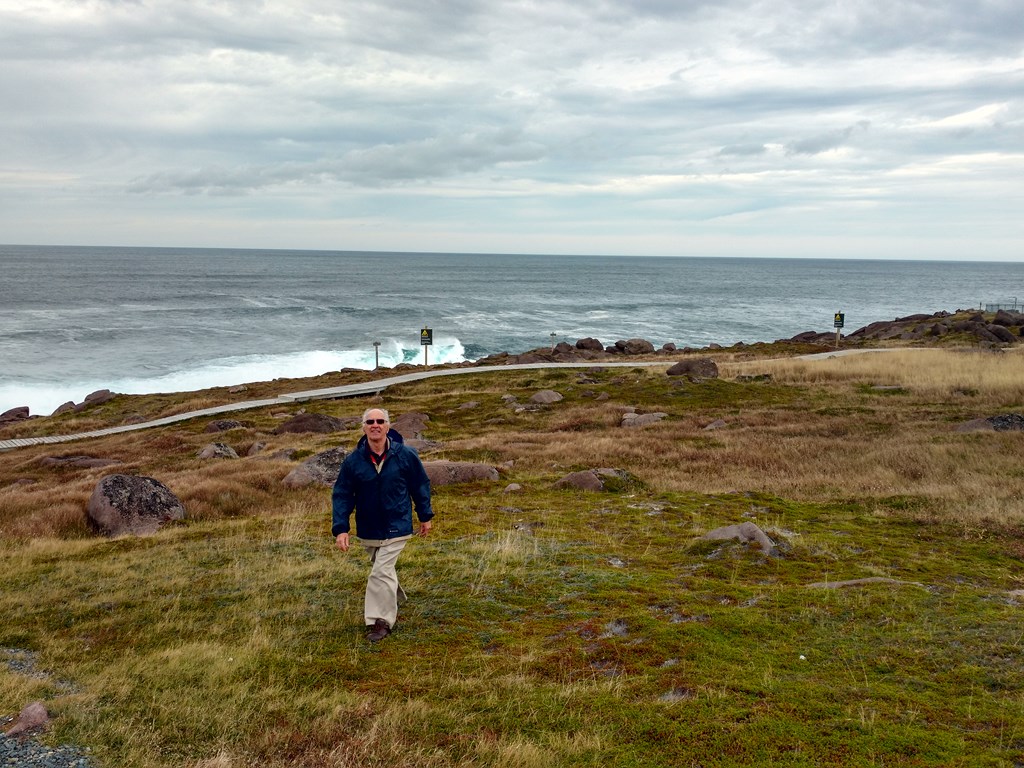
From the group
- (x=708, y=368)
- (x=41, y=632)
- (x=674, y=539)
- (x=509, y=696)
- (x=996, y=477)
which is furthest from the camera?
(x=708, y=368)

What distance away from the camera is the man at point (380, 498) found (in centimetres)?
821

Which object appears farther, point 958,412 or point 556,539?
point 958,412

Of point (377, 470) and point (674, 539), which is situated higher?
point (377, 470)

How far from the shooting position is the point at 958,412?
2717cm

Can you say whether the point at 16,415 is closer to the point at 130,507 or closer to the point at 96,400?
the point at 96,400

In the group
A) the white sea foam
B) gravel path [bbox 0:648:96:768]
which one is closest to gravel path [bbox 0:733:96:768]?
gravel path [bbox 0:648:96:768]

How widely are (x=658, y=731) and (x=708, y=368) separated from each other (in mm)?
36805

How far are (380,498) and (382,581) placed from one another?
98cm

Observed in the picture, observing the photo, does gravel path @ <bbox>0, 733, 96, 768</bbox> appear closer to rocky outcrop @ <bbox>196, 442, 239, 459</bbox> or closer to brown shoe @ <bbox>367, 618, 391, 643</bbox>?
brown shoe @ <bbox>367, 618, 391, 643</bbox>

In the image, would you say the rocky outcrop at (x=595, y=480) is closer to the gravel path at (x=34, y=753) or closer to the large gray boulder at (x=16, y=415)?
the gravel path at (x=34, y=753)

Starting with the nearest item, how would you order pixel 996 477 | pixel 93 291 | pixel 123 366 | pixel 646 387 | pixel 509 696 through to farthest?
pixel 509 696 < pixel 996 477 < pixel 646 387 < pixel 123 366 < pixel 93 291

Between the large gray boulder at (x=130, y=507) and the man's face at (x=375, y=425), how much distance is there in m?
9.41

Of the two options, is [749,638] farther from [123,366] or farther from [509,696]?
[123,366]

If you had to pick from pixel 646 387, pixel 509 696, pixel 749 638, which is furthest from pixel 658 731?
pixel 646 387
